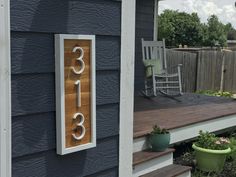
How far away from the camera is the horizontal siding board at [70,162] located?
185 centimetres

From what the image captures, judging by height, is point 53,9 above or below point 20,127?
above

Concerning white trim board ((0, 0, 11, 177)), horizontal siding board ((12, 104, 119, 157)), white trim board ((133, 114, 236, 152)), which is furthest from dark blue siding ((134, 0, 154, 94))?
white trim board ((0, 0, 11, 177))

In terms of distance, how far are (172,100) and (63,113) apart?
3.80 meters

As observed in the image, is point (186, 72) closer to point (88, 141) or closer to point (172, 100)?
point (172, 100)

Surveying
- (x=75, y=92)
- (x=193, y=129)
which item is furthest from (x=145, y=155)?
(x=75, y=92)

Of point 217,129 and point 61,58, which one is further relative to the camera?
point 217,129

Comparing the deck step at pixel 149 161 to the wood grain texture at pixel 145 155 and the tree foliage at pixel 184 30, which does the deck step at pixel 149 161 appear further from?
the tree foliage at pixel 184 30

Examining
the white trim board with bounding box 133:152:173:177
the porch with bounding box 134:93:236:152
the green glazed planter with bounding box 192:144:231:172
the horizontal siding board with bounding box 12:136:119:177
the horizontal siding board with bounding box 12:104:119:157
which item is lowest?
the green glazed planter with bounding box 192:144:231:172

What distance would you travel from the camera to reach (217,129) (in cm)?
445

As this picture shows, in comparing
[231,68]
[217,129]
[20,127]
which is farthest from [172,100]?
[231,68]

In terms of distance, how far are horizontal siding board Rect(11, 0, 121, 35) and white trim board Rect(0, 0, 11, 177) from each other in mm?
43

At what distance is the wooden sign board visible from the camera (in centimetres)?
194

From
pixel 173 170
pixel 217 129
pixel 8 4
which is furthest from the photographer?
pixel 217 129

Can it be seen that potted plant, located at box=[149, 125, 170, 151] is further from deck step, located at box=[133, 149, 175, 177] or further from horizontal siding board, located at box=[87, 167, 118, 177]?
horizontal siding board, located at box=[87, 167, 118, 177]
